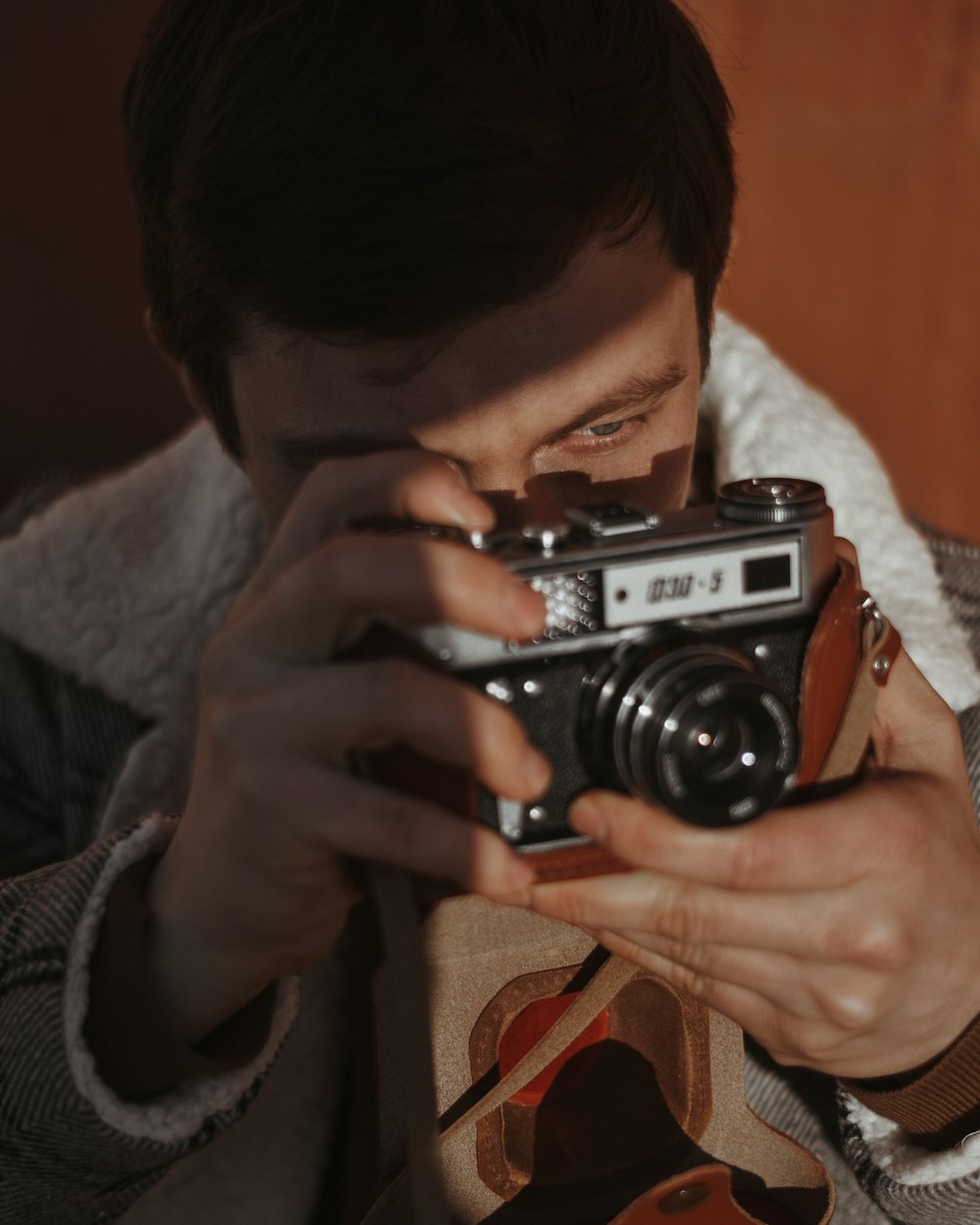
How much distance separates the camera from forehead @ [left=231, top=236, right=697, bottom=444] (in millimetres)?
641

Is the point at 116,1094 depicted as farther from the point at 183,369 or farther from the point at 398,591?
the point at 183,369

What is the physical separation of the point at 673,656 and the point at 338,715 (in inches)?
5.9

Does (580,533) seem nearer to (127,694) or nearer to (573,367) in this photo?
(573,367)

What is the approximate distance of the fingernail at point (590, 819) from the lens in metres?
0.53

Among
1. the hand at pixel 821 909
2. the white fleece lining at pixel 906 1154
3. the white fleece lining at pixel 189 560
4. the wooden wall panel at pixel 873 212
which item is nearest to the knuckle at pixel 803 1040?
the hand at pixel 821 909

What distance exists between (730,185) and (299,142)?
331mm

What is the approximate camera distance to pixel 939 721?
2.10 feet

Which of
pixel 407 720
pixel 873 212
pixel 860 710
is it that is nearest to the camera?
pixel 407 720

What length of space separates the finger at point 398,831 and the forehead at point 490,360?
0.22 meters

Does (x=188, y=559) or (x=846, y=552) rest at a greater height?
(x=846, y=552)

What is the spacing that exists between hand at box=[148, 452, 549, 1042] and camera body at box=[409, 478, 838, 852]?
24 mm

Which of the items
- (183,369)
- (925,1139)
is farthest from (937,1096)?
(183,369)

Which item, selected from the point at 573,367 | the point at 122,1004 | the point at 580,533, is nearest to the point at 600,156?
the point at 573,367

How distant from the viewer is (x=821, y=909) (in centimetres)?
54
